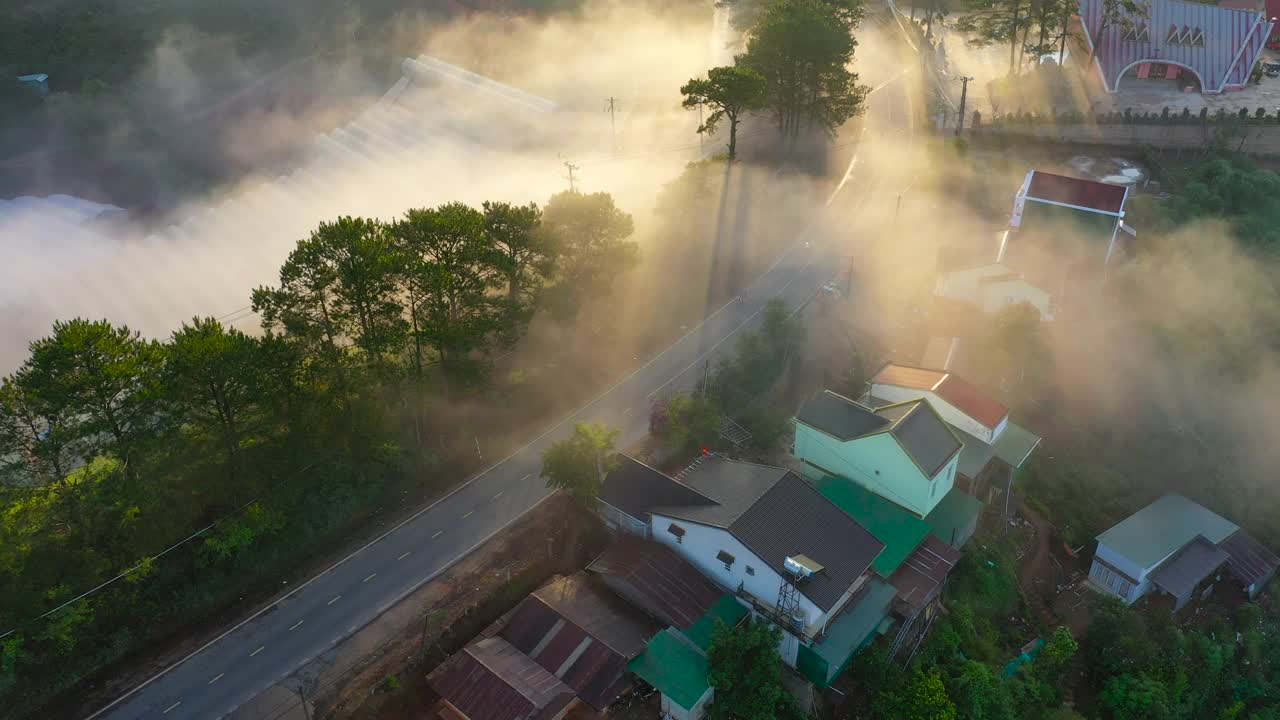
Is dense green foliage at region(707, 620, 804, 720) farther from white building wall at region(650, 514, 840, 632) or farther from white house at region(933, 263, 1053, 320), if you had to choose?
white house at region(933, 263, 1053, 320)

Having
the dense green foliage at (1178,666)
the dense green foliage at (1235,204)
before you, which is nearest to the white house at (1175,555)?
the dense green foliage at (1178,666)

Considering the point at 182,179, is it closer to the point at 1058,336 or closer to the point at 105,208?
the point at 105,208

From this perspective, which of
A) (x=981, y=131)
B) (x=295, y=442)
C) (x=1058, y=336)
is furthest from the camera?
(x=981, y=131)

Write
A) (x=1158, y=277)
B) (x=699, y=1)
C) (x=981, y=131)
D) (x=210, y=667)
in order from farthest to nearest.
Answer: (x=699, y=1)
(x=981, y=131)
(x=1158, y=277)
(x=210, y=667)

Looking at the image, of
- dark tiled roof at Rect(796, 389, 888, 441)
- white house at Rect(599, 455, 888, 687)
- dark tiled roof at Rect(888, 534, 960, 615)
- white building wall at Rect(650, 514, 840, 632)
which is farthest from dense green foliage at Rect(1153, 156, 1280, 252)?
white building wall at Rect(650, 514, 840, 632)

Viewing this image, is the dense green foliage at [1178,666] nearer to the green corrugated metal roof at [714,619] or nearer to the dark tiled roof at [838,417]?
the dark tiled roof at [838,417]

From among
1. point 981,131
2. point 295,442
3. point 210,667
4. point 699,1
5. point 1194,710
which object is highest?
point 699,1

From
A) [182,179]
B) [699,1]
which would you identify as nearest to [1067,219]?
[699,1]
